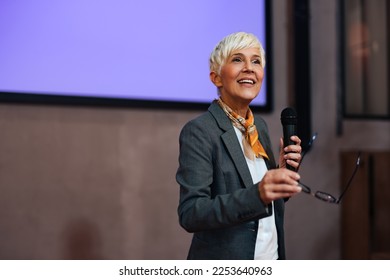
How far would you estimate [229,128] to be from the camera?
3.68ft

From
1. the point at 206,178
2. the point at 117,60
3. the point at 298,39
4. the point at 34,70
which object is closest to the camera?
the point at 206,178

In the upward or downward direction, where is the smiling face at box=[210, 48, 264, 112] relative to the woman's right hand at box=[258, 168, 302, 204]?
upward

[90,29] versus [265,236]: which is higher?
[90,29]

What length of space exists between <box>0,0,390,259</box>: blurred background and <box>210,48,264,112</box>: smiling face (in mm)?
1601

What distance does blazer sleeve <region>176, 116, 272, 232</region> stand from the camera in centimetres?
97

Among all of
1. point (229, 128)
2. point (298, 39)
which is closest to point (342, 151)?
point (298, 39)

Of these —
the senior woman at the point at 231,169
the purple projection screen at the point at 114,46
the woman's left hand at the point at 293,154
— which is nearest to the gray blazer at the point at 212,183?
the senior woman at the point at 231,169

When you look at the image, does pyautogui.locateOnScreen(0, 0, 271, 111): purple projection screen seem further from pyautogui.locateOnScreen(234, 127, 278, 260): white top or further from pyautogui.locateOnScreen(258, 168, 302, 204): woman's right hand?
pyautogui.locateOnScreen(258, 168, 302, 204): woman's right hand

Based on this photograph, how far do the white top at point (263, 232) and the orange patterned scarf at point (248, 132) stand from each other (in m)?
0.01

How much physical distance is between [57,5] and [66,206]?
111cm

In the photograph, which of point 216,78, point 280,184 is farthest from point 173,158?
point 280,184

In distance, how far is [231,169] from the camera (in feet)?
3.55

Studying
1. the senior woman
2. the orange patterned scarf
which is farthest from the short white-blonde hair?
the orange patterned scarf
